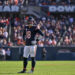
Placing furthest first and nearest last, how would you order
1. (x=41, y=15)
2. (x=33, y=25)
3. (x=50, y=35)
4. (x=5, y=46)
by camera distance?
(x=41, y=15) → (x=50, y=35) → (x=5, y=46) → (x=33, y=25)

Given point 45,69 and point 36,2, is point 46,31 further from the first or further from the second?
point 45,69

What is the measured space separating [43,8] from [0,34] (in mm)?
7249

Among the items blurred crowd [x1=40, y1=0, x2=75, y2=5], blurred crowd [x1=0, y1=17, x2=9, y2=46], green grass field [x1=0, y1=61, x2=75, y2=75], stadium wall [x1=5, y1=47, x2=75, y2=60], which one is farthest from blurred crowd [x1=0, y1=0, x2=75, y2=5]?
green grass field [x1=0, y1=61, x2=75, y2=75]

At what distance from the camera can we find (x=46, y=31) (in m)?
31.9

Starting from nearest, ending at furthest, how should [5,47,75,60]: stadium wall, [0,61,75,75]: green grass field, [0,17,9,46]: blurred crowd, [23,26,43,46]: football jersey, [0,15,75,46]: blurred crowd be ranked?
[0,61,75,75]: green grass field < [23,26,43,46]: football jersey < [5,47,75,60]: stadium wall < [0,17,9,46]: blurred crowd < [0,15,75,46]: blurred crowd

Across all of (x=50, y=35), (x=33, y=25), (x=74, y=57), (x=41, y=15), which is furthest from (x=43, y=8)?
(x=33, y=25)

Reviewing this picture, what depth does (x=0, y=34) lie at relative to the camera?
98.7ft

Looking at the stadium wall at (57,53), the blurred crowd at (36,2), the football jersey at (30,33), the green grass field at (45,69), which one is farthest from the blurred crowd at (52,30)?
the football jersey at (30,33)

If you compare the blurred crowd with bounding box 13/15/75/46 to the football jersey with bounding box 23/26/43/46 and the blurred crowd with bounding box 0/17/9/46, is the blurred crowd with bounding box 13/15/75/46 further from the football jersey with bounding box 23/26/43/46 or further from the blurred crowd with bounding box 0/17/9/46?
the football jersey with bounding box 23/26/43/46

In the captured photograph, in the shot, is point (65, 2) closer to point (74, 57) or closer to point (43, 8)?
point (43, 8)

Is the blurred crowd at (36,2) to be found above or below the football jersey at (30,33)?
above

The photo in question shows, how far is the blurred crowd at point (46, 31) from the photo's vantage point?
30.1 meters

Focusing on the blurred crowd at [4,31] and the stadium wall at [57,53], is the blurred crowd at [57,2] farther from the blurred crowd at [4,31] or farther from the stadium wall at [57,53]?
the stadium wall at [57,53]

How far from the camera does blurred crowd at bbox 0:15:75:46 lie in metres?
30.1
